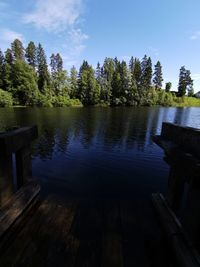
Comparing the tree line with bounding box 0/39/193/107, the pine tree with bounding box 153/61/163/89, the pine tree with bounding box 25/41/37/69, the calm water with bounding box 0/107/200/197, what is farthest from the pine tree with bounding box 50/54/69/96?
the calm water with bounding box 0/107/200/197

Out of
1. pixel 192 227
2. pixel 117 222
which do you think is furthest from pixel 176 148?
pixel 117 222

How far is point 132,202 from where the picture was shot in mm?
3139

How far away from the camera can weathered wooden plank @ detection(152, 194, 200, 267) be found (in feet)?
5.51

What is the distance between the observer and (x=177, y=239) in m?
1.95

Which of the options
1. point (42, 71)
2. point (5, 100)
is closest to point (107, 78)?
point (42, 71)

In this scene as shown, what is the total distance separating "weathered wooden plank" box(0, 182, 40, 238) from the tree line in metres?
43.9

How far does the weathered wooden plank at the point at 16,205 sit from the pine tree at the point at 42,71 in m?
47.4

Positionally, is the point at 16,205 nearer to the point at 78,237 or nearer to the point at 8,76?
the point at 78,237

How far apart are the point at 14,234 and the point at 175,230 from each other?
2.02m

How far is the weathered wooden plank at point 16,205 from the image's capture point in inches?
84.7

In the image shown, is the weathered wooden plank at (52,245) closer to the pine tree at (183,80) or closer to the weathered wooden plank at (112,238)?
the weathered wooden plank at (112,238)

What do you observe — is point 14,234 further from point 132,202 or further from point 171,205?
point 171,205

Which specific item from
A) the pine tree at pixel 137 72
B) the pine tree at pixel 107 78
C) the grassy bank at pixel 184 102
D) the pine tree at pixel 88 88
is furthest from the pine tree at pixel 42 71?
the grassy bank at pixel 184 102

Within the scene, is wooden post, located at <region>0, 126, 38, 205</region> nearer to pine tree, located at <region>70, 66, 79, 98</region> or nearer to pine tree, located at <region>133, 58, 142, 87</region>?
pine tree, located at <region>70, 66, 79, 98</region>
